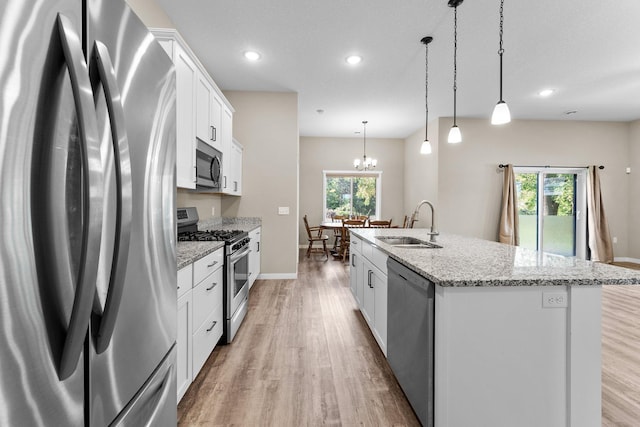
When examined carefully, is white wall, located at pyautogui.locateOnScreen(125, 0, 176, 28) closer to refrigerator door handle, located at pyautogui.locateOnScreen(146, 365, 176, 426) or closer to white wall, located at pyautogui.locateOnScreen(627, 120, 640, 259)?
refrigerator door handle, located at pyautogui.locateOnScreen(146, 365, 176, 426)

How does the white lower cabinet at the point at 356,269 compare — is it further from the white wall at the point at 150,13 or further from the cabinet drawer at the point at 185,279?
the white wall at the point at 150,13

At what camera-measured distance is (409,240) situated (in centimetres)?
295

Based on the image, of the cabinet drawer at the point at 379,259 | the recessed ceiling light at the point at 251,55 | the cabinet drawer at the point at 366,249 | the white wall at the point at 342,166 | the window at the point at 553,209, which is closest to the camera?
the cabinet drawer at the point at 379,259

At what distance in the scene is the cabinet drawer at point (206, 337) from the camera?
1.87m

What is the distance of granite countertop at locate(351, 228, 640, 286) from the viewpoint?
1.30m

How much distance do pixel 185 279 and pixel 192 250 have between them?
11.8 inches

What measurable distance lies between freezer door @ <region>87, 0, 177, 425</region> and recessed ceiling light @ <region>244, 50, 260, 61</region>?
2.60m

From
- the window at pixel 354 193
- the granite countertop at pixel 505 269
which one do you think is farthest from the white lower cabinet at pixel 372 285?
the window at pixel 354 193

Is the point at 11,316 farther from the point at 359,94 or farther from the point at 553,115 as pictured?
the point at 553,115

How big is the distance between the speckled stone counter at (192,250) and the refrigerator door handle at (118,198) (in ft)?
2.66

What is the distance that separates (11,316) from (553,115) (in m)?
7.46

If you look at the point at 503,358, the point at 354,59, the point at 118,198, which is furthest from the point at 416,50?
the point at 118,198

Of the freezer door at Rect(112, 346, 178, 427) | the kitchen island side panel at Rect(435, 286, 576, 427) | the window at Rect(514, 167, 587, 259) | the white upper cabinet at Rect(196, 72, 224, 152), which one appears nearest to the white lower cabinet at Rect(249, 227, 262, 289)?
the white upper cabinet at Rect(196, 72, 224, 152)

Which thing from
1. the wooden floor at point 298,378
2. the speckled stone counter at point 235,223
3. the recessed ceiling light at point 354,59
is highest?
the recessed ceiling light at point 354,59
